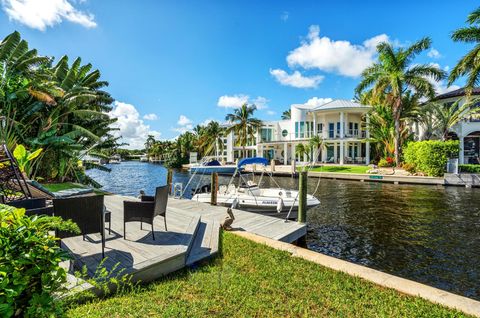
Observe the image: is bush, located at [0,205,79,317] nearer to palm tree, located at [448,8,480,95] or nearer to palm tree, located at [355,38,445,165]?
palm tree, located at [448,8,480,95]

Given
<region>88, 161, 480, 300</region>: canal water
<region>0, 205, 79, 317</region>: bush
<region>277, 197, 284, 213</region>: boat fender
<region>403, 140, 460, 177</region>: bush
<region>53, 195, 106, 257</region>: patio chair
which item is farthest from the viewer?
<region>403, 140, 460, 177</region>: bush

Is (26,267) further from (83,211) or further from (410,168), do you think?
(410,168)

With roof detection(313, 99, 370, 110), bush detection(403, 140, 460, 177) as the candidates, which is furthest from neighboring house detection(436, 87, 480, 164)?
roof detection(313, 99, 370, 110)

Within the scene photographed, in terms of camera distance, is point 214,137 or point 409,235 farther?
point 214,137

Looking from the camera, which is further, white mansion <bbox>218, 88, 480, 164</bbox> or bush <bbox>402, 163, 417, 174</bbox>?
white mansion <bbox>218, 88, 480, 164</bbox>

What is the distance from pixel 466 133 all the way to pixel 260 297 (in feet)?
106

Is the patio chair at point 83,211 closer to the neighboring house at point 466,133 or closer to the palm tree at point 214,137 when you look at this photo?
the neighboring house at point 466,133

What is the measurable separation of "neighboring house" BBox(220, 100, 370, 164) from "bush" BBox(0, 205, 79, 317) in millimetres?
32076

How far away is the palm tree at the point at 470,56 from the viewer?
55.1ft

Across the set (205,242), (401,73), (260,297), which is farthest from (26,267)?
(401,73)

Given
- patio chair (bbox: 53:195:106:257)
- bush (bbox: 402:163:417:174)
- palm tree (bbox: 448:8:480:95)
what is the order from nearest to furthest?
patio chair (bbox: 53:195:106:257), palm tree (bbox: 448:8:480:95), bush (bbox: 402:163:417:174)

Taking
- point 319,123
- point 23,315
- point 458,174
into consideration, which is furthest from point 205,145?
point 23,315

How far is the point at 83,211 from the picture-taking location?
3771 millimetres

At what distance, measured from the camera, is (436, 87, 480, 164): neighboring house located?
2634 centimetres
